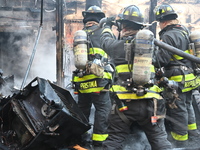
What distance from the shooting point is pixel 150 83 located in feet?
10.2

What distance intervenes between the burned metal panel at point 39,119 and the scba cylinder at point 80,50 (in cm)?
77

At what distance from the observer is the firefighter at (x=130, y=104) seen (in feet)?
10.2

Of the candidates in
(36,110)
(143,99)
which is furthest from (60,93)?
(143,99)

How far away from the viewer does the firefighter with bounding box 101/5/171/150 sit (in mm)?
3109

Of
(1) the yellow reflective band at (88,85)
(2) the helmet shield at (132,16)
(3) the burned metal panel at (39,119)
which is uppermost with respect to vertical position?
(2) the helmet shield at (132,16)

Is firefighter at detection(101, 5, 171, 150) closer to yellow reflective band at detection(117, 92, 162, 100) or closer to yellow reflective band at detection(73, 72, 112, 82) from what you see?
yellow reflective band at detection(117, 92, 162, 100)

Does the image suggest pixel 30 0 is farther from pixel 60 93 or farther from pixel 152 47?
pixel 152 47

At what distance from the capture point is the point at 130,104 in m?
3.14

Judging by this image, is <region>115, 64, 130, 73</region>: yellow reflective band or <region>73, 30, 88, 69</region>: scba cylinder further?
<region>73, 30, 88, 69</region>: scba cylinder

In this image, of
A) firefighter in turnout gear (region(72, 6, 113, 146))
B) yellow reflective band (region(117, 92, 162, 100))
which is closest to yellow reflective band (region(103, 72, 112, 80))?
firefighter in turnout gear (region(72, 6, 113, 146))

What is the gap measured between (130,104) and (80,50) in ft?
4.88

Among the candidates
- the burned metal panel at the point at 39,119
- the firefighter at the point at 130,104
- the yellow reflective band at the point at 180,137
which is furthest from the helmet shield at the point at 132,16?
the yellow reflective band at the point at 180,137

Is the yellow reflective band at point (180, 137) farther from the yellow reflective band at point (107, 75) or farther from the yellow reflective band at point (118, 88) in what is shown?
the yellow reflective band at point (118, 88)

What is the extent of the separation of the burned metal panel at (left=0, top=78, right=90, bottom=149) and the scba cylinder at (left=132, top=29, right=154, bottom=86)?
116 cm
